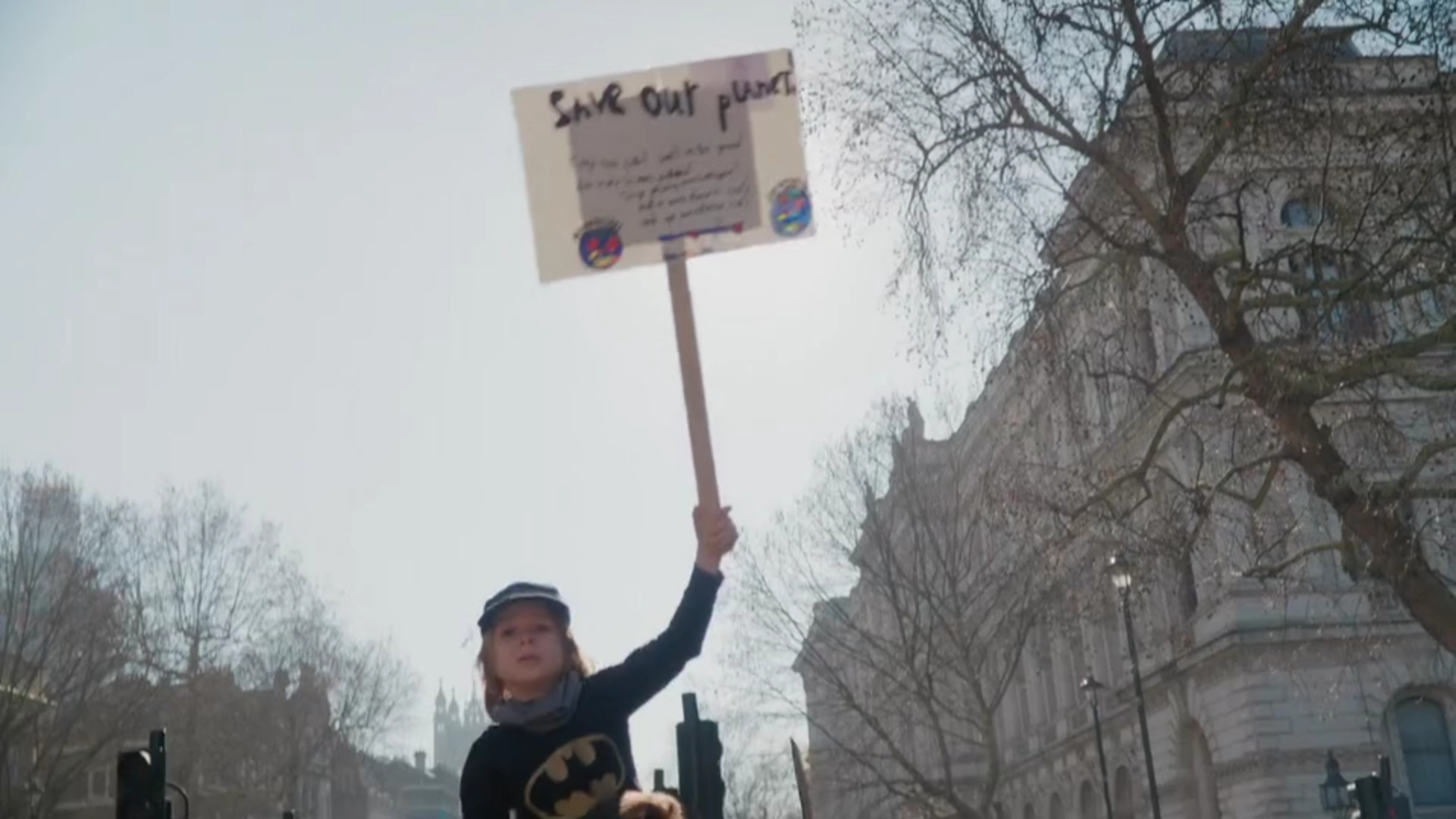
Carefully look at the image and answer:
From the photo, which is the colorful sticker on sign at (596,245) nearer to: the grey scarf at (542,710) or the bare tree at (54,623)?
the grey scarf at (542,710)

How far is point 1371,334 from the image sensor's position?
14953 mm

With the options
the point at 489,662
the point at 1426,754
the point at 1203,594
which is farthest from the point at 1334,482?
the point at 1426,754

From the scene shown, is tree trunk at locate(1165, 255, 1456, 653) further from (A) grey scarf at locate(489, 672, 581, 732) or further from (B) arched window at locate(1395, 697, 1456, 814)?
(B) arched window at locate(1395, 697, 1456, 814)

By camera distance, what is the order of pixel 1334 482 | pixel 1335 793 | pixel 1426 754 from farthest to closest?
pixel 1426 754, pixel 1335 793, pixel 1334 482

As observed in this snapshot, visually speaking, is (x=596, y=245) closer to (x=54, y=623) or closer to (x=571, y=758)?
(x=571, y=758)

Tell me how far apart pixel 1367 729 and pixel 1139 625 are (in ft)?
29.3

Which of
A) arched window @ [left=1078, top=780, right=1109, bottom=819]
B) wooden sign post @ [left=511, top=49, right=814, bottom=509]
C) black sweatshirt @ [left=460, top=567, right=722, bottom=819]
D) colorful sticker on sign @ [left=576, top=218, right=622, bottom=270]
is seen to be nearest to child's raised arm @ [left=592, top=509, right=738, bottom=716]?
black sweatshirt @ [left=460, top=567, right=722, bottom=819]

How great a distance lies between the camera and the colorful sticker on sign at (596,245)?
15.5 ft

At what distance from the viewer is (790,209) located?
4.82m

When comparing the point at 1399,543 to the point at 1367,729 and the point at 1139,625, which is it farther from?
the point at 1139,625

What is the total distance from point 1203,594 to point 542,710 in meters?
35.5

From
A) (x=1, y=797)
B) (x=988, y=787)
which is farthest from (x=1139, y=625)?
(x=1, y=797)

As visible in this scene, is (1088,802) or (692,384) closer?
(692,384)

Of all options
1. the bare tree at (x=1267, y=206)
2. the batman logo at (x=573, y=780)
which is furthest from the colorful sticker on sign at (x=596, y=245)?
the bare tree at (x=1267, y=206)
